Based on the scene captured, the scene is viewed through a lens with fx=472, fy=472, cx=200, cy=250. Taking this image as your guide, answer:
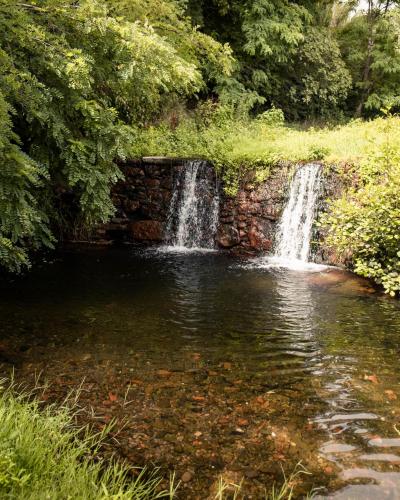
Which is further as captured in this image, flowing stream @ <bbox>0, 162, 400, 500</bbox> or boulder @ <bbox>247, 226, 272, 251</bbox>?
boulder @ <bbox>247, 226, 272, 251</bbox>

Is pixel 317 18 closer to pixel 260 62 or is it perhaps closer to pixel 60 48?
pixel 260 62

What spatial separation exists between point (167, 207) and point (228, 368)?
7835mm

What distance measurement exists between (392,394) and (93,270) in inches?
238

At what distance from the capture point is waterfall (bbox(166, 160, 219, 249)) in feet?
38.9

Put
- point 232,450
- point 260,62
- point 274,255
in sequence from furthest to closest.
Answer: point 260,62
point 274,255
point 232,450

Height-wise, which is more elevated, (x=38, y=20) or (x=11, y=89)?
(x=38, y=20)

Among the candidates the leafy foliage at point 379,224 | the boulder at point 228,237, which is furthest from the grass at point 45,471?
the boulder at point 228,237

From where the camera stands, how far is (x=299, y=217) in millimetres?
10484

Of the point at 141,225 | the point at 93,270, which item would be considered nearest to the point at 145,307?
the point at 93,270

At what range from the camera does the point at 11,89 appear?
5.44 m

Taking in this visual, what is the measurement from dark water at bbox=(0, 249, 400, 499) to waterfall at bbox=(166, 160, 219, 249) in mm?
3694

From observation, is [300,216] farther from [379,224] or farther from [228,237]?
[379,224]

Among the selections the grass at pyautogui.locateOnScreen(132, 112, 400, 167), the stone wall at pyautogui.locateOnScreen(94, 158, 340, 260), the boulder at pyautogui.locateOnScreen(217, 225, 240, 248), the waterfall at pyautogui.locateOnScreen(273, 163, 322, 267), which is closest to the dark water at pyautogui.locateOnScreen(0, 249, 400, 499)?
the waterfall at pyautogui.locateOnScreen(273, 163, 322, 267)

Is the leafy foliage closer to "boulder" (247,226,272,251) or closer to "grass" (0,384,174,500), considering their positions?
"boulder" (247,226,272,251)
